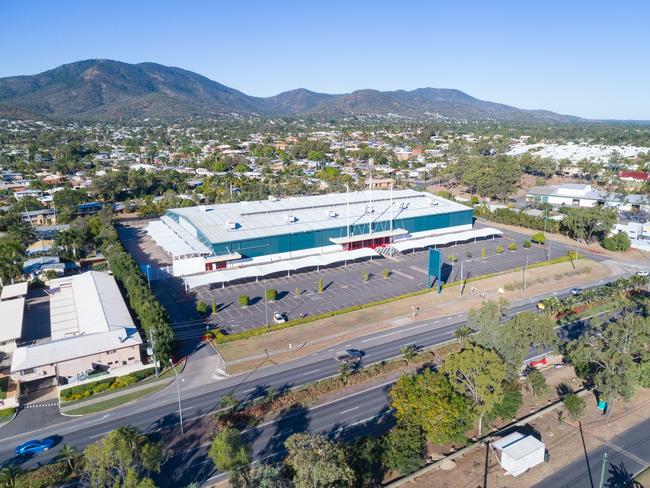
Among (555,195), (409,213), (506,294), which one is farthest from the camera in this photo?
(555,195)

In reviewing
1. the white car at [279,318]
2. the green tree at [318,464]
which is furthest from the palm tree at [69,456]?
the white car at [279,318]

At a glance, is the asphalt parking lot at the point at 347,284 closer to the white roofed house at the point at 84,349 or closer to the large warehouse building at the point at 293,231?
the large warehouse building at the point at 293,231

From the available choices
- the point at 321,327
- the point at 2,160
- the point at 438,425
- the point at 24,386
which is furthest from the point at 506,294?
the point at 2,160

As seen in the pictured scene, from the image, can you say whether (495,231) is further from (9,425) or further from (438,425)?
(9,425)

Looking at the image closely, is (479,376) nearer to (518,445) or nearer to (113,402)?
(518,445)

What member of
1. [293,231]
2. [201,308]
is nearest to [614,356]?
[201,308]

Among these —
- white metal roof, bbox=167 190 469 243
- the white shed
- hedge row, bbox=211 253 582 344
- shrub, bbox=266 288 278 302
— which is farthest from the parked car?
white metal roof, bbox=167 190 469 243
